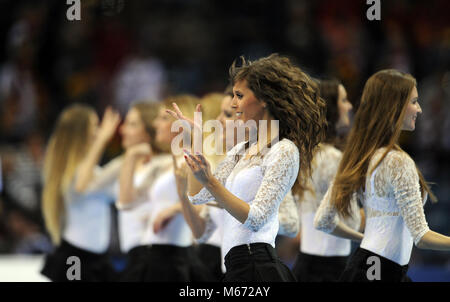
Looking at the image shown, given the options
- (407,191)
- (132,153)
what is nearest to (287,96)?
(407,191)

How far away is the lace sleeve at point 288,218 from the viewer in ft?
13.7

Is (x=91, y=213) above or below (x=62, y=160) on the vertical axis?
below

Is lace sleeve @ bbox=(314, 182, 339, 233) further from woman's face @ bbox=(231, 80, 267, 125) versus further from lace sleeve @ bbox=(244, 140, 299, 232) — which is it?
woman's face @ bbox=(231, 80, 267, 125)

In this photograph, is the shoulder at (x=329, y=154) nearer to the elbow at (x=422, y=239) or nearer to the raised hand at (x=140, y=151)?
the elbow at (x=422, y=239)

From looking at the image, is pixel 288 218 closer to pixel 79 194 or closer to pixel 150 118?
pixel 150 118

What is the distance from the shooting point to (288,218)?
419cm

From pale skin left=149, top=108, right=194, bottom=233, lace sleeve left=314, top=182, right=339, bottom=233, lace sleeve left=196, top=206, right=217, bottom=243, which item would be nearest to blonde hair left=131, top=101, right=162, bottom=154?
pale skin left=149, top=108, right=194, bottom=233

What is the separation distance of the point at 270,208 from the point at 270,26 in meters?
7.18

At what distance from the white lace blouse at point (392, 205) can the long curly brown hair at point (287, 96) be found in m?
0.42

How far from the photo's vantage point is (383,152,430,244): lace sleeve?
347 centimetres

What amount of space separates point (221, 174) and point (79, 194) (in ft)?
8.50
